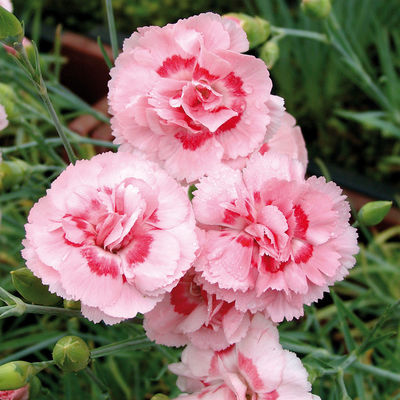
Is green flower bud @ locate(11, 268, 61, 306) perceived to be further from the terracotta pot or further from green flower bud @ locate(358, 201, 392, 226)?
the terracotta pot

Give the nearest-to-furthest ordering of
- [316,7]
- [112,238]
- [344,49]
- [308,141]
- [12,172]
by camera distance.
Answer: [112,238] < [12,172] < [316,7] < [344,49] < [308,141]

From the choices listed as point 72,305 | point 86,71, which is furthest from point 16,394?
point 86,71

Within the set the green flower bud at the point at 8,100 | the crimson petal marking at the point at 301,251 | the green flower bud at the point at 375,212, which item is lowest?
the green flower bud at the point at 375,212

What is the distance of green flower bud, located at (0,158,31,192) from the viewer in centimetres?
81

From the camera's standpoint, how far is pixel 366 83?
3.80 ft

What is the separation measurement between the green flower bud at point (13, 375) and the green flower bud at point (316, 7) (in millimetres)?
706

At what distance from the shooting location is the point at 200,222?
584 millimetres

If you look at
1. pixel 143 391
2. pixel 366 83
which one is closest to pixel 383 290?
pixel 366 83

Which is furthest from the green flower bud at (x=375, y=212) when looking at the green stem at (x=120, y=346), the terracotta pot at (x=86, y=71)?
the terracotta pot at (x=86, y=71)

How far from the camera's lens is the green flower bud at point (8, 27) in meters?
0.55

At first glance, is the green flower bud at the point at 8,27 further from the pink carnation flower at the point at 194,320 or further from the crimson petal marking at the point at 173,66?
the pink carnation flower at the point at 194,320

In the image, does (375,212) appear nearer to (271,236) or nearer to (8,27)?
(271,236)

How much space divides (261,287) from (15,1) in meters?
1.79

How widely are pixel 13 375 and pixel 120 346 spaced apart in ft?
0.43
